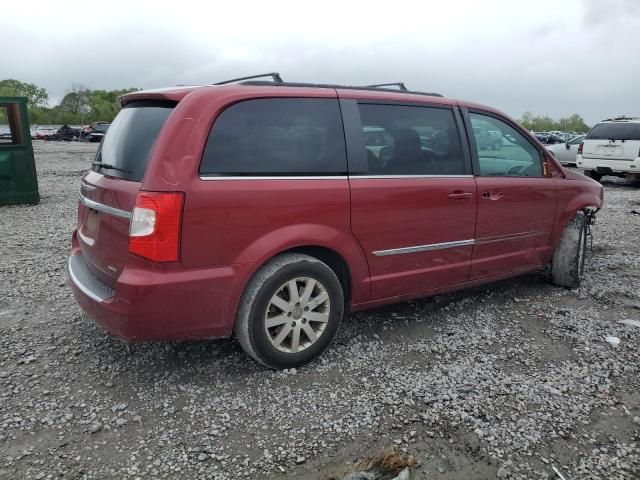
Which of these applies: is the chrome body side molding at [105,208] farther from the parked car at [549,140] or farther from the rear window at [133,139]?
the parked car at [549,140]

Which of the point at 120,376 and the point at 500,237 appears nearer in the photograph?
the point at 120,376

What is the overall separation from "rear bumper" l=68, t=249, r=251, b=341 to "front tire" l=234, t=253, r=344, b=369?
0.38 ft

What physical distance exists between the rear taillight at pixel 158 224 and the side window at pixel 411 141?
1.35 metres

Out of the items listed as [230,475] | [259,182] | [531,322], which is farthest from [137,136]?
[531,322]

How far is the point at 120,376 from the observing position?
132 inches

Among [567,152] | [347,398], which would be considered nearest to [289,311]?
[347,398]

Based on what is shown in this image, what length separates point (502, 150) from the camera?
4523 mm

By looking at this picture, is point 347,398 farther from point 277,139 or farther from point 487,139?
point 487,139

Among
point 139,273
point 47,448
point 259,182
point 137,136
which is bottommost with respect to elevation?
point 47,448

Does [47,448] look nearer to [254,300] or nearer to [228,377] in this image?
[228,377]

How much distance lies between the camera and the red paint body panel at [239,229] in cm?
292

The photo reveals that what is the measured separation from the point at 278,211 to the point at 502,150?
2328 millimetres

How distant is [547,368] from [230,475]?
7.12 feet

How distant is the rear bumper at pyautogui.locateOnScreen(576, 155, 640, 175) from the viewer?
517 inches
